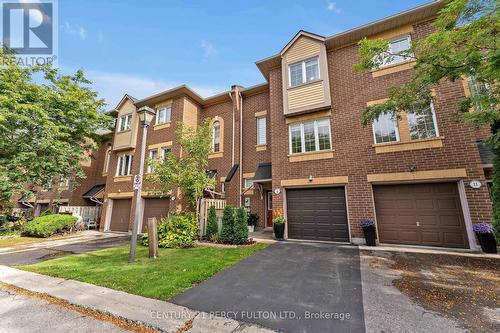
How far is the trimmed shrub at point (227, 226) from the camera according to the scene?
9719 mm

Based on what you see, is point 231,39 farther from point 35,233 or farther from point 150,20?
point 35,233

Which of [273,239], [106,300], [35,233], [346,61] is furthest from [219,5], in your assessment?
[35,233]

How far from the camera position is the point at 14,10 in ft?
36.3

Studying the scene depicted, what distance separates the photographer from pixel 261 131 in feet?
48.0

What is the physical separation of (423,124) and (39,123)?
22456 millimetres

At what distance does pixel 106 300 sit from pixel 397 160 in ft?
35.8

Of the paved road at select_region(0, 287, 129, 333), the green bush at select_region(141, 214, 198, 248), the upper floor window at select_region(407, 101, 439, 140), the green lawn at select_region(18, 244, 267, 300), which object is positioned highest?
the upper floor window at select_region(407, 101, 439, 140)

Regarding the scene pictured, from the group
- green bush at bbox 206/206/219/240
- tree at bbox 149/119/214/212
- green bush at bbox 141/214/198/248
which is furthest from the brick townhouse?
green bush at bbox 141/214/198/248

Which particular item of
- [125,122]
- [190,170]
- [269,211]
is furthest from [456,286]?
[125,122]

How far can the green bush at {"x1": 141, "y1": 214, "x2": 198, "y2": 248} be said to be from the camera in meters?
9.46

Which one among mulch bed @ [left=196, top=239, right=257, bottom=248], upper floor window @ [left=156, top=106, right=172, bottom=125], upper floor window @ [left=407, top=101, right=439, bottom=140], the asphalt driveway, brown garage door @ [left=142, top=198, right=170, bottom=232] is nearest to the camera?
the asphalt driveway

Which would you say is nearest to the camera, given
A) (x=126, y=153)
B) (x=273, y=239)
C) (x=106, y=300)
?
(x=106, y=300)

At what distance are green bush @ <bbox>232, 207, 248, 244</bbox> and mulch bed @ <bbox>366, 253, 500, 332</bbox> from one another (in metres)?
5.53

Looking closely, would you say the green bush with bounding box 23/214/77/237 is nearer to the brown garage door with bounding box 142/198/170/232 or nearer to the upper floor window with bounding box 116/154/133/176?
the upper floor window with bounding box 116/154/133/176
